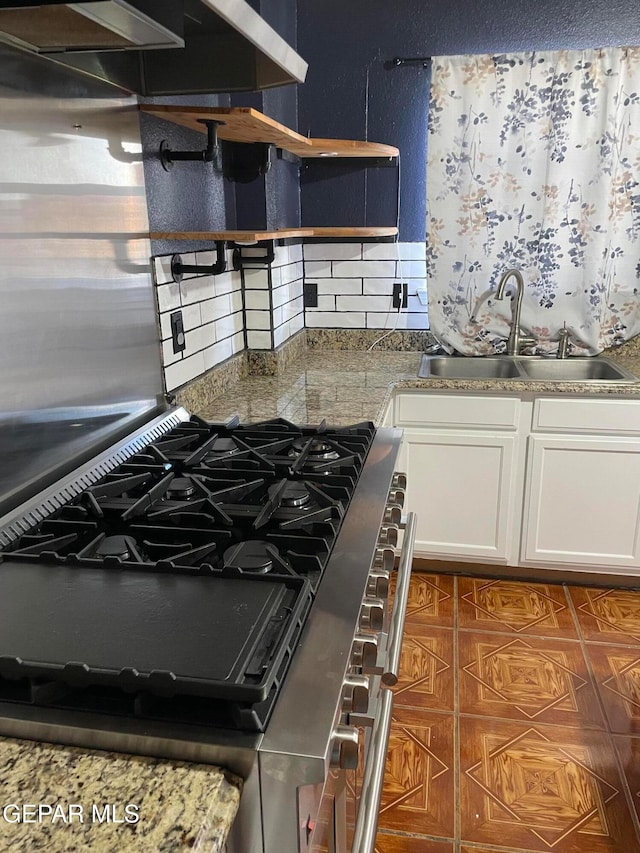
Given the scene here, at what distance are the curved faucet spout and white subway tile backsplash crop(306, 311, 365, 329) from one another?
625 millimetres

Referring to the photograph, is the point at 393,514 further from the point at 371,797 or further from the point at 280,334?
the point at 280,334

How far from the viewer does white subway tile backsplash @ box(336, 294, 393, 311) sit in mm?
3004

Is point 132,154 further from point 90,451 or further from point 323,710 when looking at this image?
point 323,710

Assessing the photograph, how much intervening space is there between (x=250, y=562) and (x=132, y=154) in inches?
45.2

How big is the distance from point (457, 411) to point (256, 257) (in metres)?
0.93

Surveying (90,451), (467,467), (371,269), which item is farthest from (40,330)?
(371,269)

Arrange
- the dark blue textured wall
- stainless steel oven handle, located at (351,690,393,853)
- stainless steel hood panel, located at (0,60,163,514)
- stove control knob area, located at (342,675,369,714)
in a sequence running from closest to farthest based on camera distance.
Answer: stove control knob area, located at (342,675,369,714) → stainless steel oven handle, located at (351,690,393,853) → stainless steel hood panel, located at (0,60,163,514) → the dark blue textured wall

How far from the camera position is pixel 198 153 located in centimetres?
181

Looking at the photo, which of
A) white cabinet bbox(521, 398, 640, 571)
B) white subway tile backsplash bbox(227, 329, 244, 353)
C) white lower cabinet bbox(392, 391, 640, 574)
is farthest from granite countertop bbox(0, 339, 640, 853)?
white cabinet bbox(521, 398, 640, 571)

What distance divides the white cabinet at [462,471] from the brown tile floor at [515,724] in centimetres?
22

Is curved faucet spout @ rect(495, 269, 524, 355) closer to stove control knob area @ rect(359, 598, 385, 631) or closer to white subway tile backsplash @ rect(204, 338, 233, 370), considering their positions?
white subway tile backsplash @ rect(204, 338, 233, 370)

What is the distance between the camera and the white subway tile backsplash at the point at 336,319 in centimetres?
304

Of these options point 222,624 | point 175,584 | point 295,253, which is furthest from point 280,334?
point 222,624

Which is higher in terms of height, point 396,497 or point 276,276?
point 276,276
